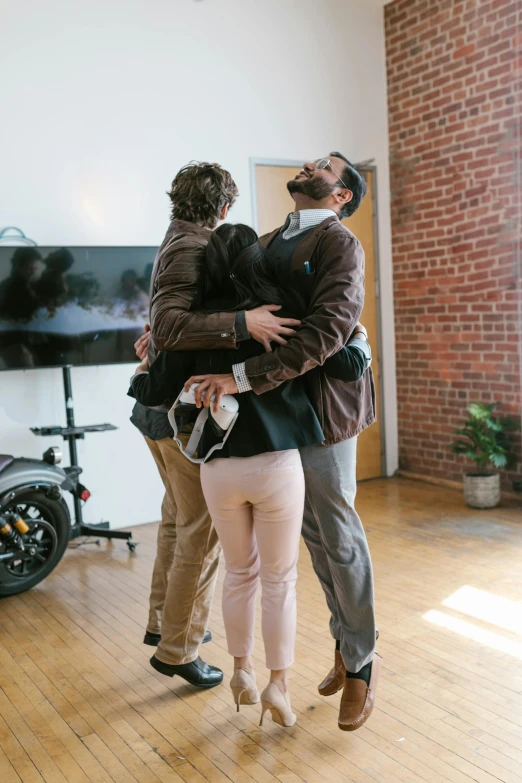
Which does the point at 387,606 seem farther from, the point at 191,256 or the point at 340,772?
the point at 191,256

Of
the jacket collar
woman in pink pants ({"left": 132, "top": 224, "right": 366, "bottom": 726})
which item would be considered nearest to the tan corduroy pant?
woman in pink pants ({"left": 132, "top": 224, "right": 366, "bottom": 726})

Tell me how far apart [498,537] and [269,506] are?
105 inches

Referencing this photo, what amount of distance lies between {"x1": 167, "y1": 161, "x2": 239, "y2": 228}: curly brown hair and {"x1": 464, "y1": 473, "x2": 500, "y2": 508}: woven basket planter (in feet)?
10.6

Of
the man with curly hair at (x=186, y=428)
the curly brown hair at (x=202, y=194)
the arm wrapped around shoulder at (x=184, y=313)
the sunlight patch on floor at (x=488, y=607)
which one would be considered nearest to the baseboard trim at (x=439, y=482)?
the sunlight patch on floor at (x=488, y=607)

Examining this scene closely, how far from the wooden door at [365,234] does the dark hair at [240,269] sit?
3424 millimetres

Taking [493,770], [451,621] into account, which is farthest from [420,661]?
[493,770]

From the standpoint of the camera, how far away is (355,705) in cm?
226

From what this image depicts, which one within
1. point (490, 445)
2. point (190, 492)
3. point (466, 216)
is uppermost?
point (466, 216)

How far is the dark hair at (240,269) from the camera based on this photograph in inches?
79.0

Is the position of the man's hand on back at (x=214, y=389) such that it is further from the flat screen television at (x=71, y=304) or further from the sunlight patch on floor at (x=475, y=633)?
the flat screen television at (x=71, y=304)

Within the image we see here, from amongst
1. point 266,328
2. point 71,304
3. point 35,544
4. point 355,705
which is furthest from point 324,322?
point 71,304

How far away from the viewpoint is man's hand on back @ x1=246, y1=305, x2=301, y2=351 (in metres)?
2.00

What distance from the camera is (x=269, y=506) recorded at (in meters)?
2.06

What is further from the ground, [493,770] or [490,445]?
[490,445]
